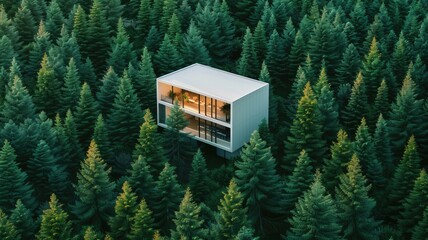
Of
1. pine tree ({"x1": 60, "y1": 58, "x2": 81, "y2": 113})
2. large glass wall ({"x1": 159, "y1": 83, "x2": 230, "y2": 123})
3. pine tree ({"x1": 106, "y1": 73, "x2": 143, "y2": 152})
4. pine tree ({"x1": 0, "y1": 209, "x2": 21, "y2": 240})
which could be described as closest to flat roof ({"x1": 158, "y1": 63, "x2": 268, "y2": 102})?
large glass wall ({"x1": 159, "y1": 83, "x2": 230, "y2": 123})

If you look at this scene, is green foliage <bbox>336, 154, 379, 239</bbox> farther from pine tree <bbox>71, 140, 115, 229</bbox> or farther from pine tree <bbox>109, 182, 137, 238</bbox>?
pine tree <bbox>71, 140, 115, 229</bbox>

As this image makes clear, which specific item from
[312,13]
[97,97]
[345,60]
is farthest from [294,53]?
[97,97]

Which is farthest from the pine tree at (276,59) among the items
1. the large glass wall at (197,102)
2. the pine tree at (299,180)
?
the pine tree at (299,180)

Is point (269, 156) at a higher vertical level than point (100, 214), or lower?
higher

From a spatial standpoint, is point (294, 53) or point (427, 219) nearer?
point (427, 219)

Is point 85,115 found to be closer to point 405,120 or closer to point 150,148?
point 150,148

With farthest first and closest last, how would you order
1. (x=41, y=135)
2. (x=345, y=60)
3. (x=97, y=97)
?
(x=345, y=60) < (x=97, y=97) < (x=41, y=135)

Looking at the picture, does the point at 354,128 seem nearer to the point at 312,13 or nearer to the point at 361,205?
the point at 361,205
